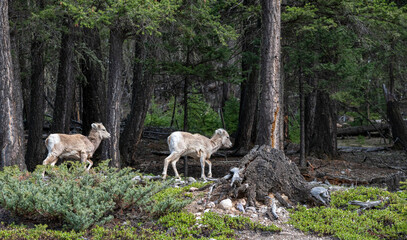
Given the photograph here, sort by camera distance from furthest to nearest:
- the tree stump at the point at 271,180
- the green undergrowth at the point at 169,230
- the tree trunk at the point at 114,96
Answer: the tree trunk at the point at 114,96
the tree stump at the point at 271,180
the green undergrowth at the point at 169,230

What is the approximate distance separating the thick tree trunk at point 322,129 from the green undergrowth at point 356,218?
932cm

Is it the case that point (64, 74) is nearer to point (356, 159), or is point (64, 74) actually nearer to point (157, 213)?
point (157, 213)

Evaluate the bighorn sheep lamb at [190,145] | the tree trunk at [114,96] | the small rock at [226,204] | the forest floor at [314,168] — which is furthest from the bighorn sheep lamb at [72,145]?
the small rock at [226,204]

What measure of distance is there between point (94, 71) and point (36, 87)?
7.86 feet

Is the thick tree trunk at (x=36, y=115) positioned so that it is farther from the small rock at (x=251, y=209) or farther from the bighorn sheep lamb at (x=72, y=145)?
the small rock at (x=251, y=209)

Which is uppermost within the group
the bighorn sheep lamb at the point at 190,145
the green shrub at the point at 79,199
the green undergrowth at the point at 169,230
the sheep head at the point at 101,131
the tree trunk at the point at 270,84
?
the tree trunk at the point at 270,84

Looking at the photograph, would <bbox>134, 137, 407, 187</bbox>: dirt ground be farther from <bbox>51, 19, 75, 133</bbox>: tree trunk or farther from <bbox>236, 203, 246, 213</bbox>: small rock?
<bbox>236, 203, 246, 213</bbox>: small rock

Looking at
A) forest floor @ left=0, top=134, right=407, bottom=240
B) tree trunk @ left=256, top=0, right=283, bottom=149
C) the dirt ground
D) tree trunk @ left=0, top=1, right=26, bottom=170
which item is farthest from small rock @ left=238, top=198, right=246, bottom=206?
tree trunk @ left=0, top=1, right=26, bottom=170

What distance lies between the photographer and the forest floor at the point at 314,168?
7500mm

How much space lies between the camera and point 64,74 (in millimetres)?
15922

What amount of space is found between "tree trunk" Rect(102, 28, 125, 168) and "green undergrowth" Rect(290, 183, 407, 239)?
587 centimetres

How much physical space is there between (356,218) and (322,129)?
35.6 ft

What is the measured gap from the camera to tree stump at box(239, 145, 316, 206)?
842cm

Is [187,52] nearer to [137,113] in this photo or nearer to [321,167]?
[137,113]
